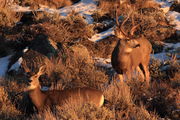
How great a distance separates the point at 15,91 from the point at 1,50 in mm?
4109

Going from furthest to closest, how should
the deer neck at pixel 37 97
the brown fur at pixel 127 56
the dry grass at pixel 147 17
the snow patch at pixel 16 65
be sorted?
the dry grass at pixel 147 17, the snow patch at pixel 16 65, the brown fur at pixel 127 56, the deer neck at pixel 37 97

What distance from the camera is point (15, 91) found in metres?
7.81

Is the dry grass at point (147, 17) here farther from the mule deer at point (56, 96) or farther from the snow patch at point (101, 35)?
the mule deer at point (56, 96)

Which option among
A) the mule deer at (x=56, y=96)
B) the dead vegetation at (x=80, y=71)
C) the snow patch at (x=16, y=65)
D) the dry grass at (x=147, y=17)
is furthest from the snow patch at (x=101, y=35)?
the mule deer at (x=56, y=96)

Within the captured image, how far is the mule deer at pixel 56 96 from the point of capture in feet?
21.0

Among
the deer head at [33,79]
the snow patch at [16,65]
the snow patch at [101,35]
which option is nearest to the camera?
the deer head at [33,79]

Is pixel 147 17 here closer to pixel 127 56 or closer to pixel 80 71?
pixel 127 56

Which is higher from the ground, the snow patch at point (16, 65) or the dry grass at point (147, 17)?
the dry grass at point (147, 17)

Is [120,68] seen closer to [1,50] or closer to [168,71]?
[168,71]

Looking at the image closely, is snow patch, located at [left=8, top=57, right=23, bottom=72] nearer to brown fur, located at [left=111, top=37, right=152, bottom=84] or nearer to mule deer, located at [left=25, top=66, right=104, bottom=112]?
brown fur, located at [left=111, top=37, right=152, bottom=84]

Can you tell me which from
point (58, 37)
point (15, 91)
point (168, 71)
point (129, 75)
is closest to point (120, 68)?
point (129, 75)

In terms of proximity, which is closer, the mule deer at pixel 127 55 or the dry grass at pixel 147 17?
the mule deer at pixel 127 55

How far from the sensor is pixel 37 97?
6.52 m

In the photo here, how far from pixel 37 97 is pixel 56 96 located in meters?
0.38
